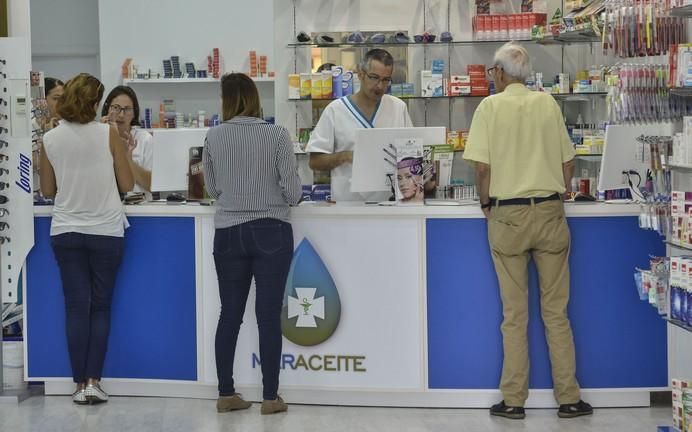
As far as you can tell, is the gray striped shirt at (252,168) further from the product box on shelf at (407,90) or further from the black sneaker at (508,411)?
the product box on shelf at (407,90)

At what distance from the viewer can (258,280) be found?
4883mm

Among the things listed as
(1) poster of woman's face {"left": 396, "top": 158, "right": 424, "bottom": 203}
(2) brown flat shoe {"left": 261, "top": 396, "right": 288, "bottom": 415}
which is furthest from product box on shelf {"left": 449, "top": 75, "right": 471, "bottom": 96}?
(2) brown flat shoe {"left": 261, "top": 396, "right": 288, "bottom": 415}

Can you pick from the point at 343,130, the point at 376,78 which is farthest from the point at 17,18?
the point at 376,78

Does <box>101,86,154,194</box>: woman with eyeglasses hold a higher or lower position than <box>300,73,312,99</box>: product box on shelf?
lower

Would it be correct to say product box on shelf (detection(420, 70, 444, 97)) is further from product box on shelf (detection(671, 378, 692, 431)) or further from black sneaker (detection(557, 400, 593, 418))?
product box on shelf (detection(671, 378, 692, 431))

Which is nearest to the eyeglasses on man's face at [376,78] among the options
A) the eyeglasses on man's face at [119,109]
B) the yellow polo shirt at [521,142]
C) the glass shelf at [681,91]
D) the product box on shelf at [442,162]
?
the product box on shelf at [442,162]

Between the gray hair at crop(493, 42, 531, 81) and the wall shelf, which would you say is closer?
the wall shelf

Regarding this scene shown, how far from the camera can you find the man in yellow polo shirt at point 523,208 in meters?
4.71

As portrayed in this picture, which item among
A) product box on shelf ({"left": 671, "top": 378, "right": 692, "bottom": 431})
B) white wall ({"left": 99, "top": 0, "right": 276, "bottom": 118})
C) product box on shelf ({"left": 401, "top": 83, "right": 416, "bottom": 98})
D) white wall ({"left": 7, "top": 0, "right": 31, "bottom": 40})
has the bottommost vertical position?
product box on shelf ({"left": 671, "top": 378, "right": 692, "bottom": 431})

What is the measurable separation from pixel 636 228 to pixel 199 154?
2.23 metres

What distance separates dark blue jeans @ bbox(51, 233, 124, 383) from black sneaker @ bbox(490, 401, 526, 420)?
A: 1980mm

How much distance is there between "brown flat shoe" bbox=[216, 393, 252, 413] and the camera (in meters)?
5.05

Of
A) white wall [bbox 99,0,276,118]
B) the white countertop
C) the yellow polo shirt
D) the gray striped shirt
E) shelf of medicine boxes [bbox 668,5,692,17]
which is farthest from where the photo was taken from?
white wall [bbox 99,0,276,118]

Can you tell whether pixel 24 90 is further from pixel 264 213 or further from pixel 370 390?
pixel 370 390
